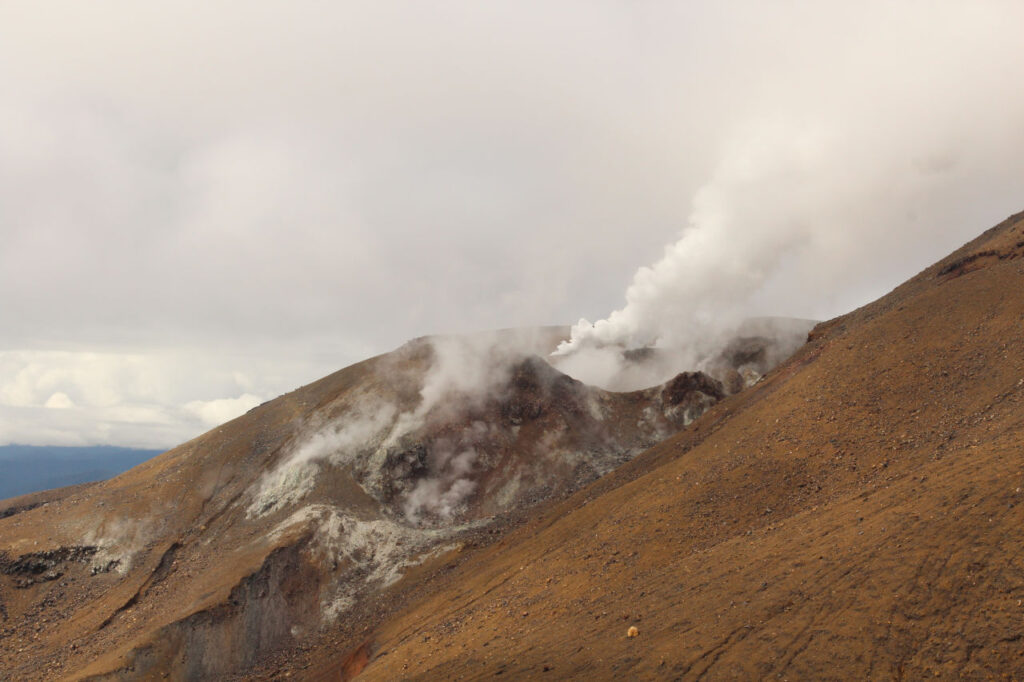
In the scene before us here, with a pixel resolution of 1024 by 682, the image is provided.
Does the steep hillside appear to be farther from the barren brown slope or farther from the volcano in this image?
the barren brown slope

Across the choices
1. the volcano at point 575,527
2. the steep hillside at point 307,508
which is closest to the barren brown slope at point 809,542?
the volcano at point 575,527

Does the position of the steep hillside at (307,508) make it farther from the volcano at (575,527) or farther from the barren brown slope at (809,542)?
the barren brown slope at (809,542)

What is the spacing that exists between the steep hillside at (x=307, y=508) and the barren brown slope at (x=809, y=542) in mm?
7933

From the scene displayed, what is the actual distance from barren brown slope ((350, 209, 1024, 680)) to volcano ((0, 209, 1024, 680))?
0.33 ft

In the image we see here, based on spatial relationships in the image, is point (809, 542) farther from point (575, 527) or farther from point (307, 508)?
point (307, 508)

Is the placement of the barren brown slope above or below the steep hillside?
below

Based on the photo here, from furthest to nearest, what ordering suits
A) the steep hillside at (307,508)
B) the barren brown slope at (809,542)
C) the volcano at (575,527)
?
the steep hillside at (307,508), the volcano at (575,527), the barren brown slope at (809,542)

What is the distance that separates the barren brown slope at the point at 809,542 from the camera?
45.7 ft

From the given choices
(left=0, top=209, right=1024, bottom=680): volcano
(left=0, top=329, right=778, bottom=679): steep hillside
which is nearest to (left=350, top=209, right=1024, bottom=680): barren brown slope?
(left=0, top=209, right=1024, bottom=680): volcano

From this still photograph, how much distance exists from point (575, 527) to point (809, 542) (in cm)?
1255

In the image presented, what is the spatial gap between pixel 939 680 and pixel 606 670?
7489 mm

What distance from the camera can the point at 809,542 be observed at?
61.3ft

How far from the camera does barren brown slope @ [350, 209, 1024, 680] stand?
1394cm

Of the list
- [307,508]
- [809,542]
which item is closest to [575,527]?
[809,542]
